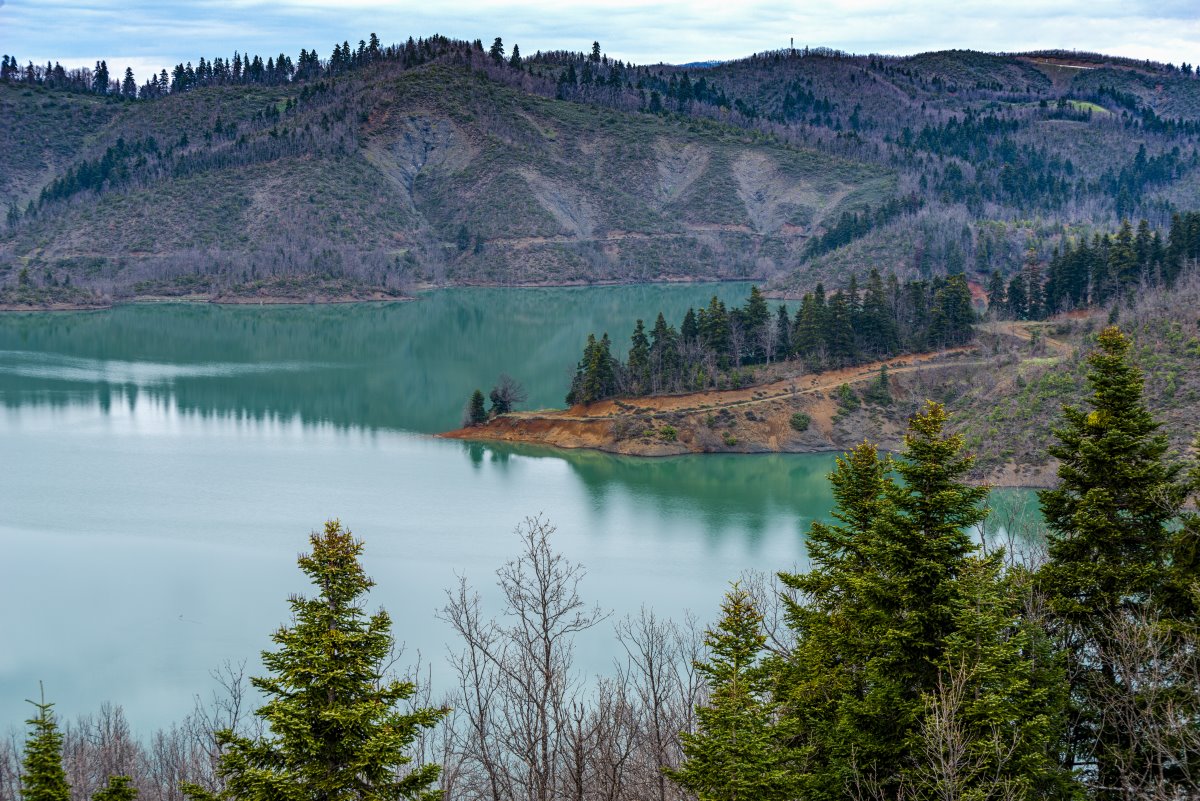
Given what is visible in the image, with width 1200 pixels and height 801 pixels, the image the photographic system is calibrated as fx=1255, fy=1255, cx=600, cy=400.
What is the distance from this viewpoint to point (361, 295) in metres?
180

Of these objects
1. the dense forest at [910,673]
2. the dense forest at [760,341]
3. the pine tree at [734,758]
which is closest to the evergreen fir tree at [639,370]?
the dense forest at [760,341]

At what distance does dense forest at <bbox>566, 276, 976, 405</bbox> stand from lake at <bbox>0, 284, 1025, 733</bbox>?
325 inches

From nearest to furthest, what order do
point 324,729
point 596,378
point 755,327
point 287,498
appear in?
point 324,729 → point 287,498 → point 596,378 → point 755,327

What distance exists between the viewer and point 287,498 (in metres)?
63.8

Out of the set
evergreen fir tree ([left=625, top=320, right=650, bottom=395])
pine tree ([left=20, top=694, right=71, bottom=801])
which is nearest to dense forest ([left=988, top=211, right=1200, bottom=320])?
evergreen fir tree ([left=625, top=320, right=650, bottom=395])

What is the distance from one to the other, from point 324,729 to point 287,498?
164ft

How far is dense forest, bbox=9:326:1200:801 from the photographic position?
1562 cm

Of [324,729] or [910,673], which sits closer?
[324,729]

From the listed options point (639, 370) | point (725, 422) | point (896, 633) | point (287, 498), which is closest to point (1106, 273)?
point (725, 422)

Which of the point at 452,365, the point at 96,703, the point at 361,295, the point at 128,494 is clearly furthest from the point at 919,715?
the point at 361,295

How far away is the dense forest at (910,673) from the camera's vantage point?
15617mm

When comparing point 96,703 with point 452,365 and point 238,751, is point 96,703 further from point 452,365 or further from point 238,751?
point 452,365

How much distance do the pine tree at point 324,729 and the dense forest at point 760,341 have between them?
226 feet

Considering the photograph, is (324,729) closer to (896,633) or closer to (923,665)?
(896,633)
